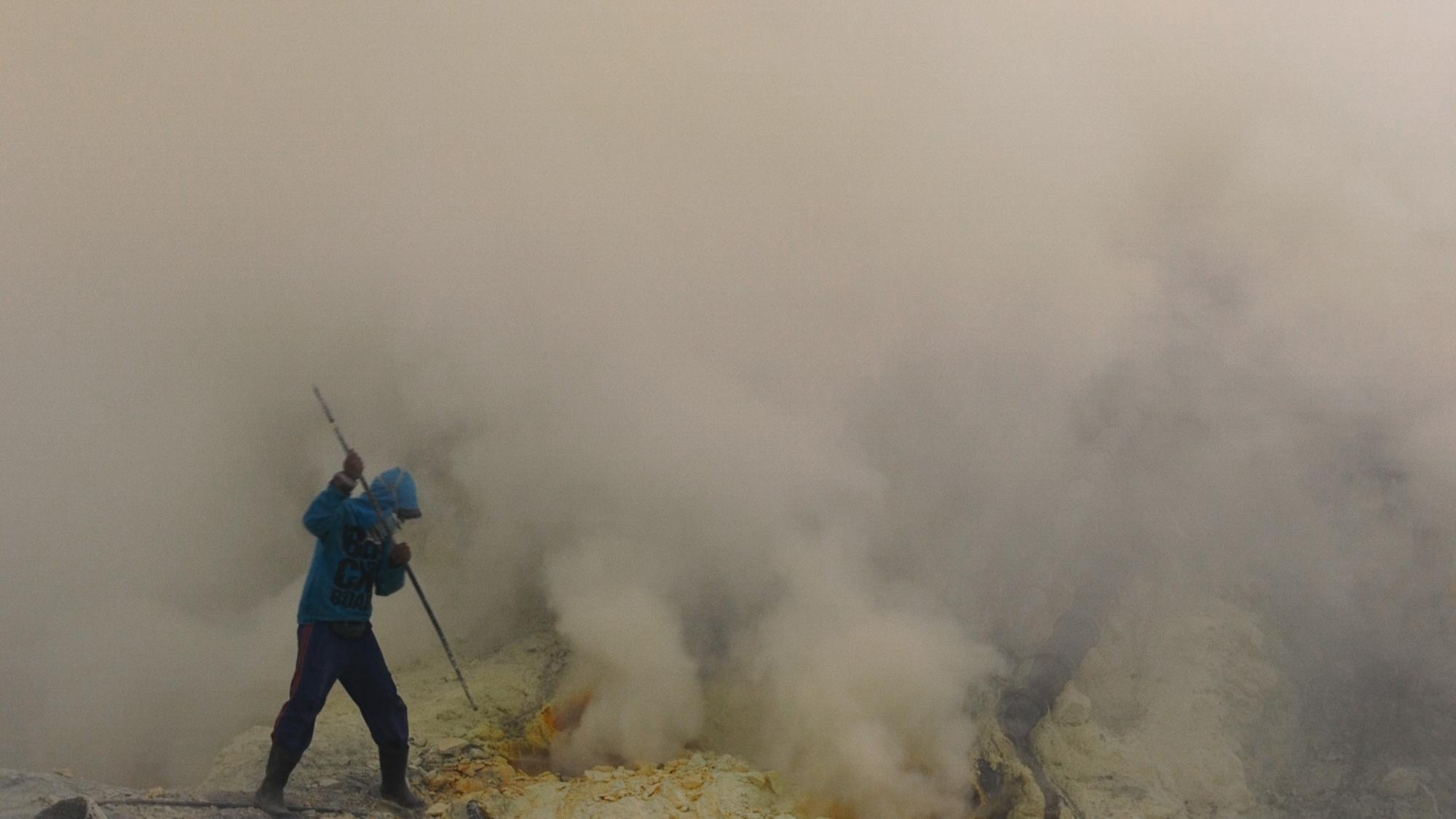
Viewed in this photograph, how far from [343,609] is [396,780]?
76 cm

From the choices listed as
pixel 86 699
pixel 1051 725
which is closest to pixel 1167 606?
pixel 1051 725

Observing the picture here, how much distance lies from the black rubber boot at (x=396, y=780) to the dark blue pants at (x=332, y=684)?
0.04 metres

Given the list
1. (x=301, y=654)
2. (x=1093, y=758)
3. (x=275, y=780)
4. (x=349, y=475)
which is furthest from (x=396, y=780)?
(x=1093, y=758)

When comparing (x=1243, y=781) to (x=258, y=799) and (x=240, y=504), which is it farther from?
(x=240, y=504)

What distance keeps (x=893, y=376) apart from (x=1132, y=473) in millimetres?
1335

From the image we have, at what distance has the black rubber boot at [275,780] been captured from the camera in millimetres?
3439

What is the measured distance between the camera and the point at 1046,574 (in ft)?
17.0

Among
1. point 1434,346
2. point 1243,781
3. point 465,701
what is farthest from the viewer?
point 1434,346

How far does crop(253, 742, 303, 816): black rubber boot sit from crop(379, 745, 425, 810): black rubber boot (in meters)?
0.36

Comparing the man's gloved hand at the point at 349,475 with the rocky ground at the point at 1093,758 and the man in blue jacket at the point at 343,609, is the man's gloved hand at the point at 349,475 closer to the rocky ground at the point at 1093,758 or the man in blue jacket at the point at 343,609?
the man in blue jacket at the point at 343,609

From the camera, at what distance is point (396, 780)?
3844 mm

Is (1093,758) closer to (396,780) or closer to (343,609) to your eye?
(396,780)

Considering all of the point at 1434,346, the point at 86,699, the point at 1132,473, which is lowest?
the point at 86,699

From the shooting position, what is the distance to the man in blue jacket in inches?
135
